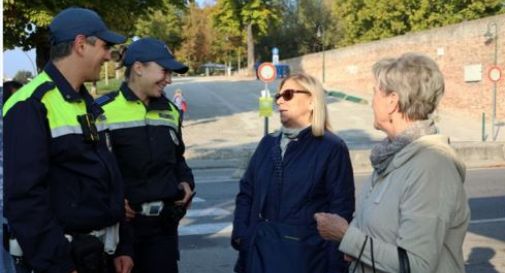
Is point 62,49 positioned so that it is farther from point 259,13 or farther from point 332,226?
Answer: point 259,13

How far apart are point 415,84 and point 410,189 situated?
455 millimetres

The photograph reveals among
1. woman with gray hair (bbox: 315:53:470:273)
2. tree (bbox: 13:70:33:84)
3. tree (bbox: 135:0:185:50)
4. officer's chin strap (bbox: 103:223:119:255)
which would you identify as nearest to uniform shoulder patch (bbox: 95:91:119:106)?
tree (bbox: 13:70:33:84)

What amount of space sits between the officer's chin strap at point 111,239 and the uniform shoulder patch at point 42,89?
2.38 feet

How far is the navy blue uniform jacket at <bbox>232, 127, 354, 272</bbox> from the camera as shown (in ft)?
11.1

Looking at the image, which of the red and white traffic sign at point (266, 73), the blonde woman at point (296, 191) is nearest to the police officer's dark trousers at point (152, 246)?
the blonde woman at point (296, 191)

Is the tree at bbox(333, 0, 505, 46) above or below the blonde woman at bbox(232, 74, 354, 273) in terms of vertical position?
above

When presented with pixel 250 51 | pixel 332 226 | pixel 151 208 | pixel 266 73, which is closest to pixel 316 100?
pixel 332 226

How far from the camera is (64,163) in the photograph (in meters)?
2.81

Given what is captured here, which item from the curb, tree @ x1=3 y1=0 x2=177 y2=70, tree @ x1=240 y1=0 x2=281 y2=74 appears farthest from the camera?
tree @ x1=240 y1=0 x2=281 y2=74

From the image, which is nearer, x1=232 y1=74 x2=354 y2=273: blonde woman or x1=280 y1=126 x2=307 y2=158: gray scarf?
x1=232 y1=74 x2=354 y2=273: blonde woman

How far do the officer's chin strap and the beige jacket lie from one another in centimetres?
115

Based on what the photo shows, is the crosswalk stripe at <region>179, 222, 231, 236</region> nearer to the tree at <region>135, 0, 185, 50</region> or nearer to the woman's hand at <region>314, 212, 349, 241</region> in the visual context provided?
the woman's hand at <region>314, 212, 349, 241</region>

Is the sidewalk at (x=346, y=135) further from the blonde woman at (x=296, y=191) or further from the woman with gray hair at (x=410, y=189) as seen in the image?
the woman with gray hair at (x=410, y=189)

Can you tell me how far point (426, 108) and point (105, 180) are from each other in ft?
4.88
